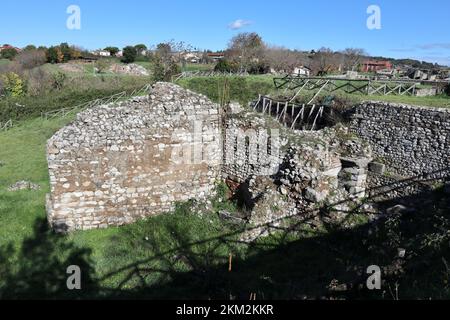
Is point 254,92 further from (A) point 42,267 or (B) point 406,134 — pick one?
(A) point 42,267

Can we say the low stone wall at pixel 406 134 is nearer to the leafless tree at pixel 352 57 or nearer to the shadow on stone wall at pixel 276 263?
the shadow on stone wall at pixel 276 263

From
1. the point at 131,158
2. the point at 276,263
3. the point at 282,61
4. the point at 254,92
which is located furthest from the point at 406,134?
the point at 282,61

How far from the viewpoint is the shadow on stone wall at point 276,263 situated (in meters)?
7.16

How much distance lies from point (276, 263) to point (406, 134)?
20.6 ft

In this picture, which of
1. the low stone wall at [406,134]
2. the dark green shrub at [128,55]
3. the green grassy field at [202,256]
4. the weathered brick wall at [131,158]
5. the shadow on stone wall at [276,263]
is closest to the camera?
the shadow on stone wall at [276,263]

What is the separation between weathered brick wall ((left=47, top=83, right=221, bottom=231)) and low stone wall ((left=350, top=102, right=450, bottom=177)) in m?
5.41

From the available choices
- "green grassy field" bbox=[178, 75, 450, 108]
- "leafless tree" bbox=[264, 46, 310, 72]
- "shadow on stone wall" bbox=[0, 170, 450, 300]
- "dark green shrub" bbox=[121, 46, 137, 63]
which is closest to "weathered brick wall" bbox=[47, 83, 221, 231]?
"shadow on stone wall" bbox=[0, 170, 450, 300]

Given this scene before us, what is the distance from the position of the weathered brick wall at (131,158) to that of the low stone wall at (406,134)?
5.41 m

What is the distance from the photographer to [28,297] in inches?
305

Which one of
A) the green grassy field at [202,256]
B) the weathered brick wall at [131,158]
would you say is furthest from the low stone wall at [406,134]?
the weathered brick wall at [131,158]

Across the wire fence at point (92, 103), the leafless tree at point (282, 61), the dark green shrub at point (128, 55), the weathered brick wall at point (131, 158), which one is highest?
the dark green shrub at point (128, 55)

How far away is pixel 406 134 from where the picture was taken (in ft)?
38.2

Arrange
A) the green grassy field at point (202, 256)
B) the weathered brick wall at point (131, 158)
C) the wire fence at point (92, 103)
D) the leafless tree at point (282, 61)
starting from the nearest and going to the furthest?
the green grassy field at point (202, 256)
the weathered brick wall at point (131, 158)
the wire fence at point (92, 103)
the leafless tree at point (282, 61)
